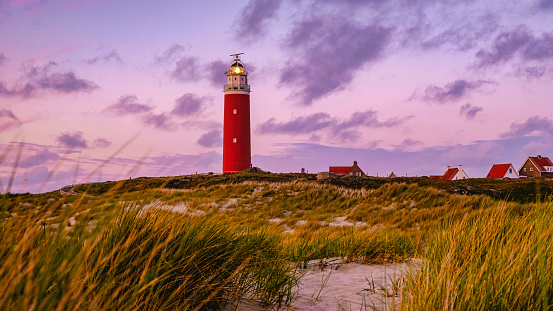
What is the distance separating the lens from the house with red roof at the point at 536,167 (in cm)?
5706

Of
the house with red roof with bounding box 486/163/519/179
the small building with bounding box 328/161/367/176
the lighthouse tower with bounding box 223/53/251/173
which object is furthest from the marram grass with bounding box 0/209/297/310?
the house with red roof with bounding box 486/163/519/179

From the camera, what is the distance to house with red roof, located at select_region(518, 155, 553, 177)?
187 ft

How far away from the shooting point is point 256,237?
4.59 m

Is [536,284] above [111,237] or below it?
below

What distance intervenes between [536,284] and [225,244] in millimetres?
2263

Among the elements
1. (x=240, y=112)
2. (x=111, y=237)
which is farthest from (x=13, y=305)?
(x=240, y=112)

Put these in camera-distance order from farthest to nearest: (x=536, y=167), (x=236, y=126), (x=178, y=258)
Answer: (x=536, y=167) < (x=236, y=126) < (x=178, y=258)

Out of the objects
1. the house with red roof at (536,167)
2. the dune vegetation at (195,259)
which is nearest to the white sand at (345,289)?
the dune vegetation at (195,259)

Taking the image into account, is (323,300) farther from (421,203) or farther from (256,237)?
(421,203)

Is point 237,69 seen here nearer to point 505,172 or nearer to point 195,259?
point 505,172

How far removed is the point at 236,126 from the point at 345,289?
1551 inches

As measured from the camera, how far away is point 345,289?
411 cm

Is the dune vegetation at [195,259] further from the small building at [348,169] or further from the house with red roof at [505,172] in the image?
the house with red roof at [505,172]

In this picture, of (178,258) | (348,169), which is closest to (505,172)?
(348,169)
